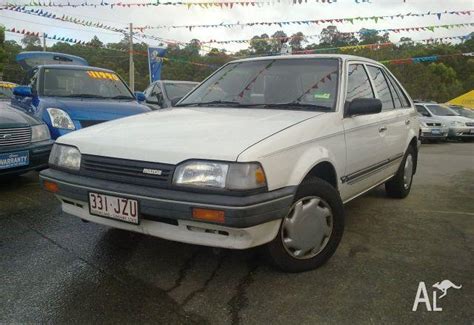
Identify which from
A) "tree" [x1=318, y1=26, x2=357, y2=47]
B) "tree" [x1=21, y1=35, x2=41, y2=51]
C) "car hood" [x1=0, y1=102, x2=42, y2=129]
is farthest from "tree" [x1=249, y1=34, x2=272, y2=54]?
"tree" [x1=21, y1=35, x2=41, y2=51]

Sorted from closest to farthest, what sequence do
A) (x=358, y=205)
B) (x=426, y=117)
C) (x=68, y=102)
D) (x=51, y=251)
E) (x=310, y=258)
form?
(x=310, y=258) < (x=51, y=251) < (x=358, y=205) < (x=68, y=102) < (x=426, y=117)

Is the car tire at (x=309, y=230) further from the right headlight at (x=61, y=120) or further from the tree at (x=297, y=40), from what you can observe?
the tree at (x=297, y=40)

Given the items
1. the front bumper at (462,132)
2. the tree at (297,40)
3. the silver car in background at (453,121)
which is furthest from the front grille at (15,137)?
the front bumper at (462,132)

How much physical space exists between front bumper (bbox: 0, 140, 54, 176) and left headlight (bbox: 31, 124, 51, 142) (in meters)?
0.06

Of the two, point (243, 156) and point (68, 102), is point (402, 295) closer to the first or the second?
point (243, 156)

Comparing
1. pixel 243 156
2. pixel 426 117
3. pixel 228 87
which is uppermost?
pixel 228 87

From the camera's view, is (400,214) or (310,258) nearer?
(310,258)

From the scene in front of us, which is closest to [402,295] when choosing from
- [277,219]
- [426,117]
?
[277,219]

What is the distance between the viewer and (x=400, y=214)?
4516mm

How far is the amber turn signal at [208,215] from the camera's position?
2369 millimetres

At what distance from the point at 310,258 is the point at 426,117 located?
13466mm

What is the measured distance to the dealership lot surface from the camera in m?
2.41

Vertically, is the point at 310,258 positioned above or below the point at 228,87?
below

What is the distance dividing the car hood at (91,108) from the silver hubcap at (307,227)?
379 centimetres
